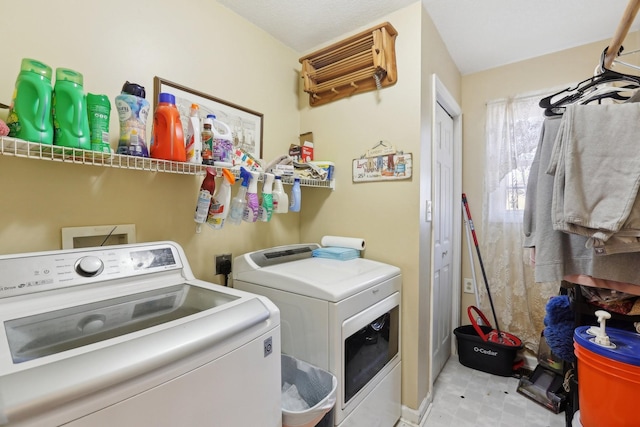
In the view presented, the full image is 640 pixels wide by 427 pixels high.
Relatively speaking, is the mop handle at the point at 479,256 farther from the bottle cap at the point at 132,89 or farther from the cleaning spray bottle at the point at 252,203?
the bottle cap at the point at 132,89

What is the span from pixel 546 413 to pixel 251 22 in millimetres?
3129

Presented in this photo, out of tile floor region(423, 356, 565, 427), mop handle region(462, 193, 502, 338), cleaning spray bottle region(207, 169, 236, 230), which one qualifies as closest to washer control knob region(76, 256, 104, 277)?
cleaning spray bottle region(207, 169, 236, 230)

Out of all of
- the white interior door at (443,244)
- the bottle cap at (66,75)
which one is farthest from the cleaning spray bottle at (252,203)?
the white interior door at (443,244)

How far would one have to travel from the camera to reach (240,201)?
1.44 metres

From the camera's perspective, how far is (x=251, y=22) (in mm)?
1891

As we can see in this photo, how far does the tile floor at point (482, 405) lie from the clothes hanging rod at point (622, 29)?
200 cm

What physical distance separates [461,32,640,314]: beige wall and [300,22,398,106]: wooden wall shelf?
1.21 metres

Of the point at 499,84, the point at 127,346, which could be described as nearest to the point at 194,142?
the point at 127,346

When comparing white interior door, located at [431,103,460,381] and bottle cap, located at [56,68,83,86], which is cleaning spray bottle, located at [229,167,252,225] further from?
white interior door, located at [431,103,460,381]

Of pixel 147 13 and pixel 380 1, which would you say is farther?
pixel 380 1

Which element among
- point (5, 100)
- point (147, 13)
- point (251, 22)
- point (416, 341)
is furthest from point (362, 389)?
point (251, 22)

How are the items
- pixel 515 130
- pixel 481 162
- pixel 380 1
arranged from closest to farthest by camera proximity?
pixel 380 1, pixel 515 130, pixel 481 162

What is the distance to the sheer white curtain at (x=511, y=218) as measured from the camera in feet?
7.57

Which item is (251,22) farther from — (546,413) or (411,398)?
(546,413)
